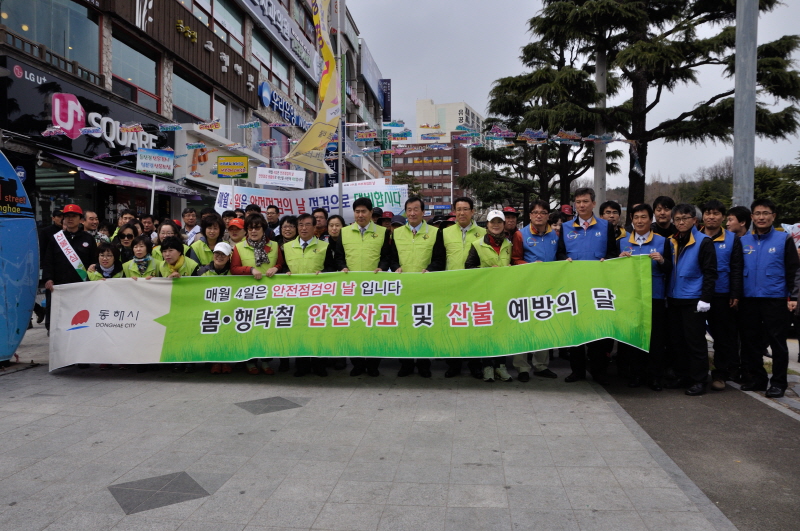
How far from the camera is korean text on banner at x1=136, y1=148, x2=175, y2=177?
11.6 m

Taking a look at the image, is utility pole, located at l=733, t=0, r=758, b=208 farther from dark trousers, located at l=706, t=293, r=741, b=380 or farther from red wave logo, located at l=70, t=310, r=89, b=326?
red wave logo, located at l=70, t=310, r=89, b=326

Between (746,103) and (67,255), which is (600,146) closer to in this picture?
(746,103)

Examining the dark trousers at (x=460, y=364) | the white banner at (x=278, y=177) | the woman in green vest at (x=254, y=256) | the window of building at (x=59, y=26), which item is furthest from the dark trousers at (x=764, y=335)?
the window of building at (x=59, y=26)

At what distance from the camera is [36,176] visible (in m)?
12.2

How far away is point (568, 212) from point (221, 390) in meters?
6.01

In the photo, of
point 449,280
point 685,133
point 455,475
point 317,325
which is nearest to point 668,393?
point 449,280

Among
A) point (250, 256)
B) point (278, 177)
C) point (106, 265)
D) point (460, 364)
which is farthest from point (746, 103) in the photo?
point (278, 177)

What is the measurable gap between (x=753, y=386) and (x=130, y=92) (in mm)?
16066

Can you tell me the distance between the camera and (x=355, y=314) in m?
5.75

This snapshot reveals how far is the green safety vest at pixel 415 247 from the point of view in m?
6.13

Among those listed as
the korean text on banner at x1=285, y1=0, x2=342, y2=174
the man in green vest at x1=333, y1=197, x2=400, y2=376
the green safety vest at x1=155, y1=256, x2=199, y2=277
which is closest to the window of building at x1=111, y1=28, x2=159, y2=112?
the korean text on banner at x1=285, y1=0, x2=342, y2=174

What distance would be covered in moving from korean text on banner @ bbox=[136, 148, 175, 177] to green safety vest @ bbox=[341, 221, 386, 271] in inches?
284

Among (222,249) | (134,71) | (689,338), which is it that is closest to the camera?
(689,338)

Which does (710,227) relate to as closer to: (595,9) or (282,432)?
(282,432)
